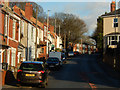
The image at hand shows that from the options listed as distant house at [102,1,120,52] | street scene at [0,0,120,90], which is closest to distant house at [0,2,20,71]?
street scene at [0,0,120,90]

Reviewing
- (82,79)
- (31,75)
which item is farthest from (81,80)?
(31,75)

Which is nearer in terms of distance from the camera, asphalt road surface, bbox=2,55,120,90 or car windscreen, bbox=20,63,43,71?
car windscreen, bbox=20,63,43,71

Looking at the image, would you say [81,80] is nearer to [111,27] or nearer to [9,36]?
[9,36]

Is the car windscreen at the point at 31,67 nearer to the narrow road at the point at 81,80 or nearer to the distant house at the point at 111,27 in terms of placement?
the narrow road at the point at 81,80

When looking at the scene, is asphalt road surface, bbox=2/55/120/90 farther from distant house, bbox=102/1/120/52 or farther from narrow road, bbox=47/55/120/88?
distant house, bbox=102/1/120/52

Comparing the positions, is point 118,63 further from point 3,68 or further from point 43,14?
point 43,14

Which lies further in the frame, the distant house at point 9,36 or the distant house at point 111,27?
the distant house at point 111,27

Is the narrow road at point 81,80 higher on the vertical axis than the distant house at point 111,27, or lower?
lower

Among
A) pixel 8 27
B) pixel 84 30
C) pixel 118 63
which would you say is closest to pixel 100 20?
pixel 84 30

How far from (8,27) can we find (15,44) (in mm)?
3601

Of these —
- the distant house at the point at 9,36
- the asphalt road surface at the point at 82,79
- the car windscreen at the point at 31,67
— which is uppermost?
the distant house at the point at 9,36

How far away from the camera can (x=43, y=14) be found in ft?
214

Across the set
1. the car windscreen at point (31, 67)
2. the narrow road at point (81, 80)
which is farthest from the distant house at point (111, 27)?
the car windscreen at point (31, 67)

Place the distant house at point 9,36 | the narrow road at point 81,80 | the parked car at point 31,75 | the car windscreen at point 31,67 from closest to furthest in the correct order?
the parked car at point 31,75 < the car windscreen at point 31,67 < the narrow road at point 81,80 < the distant house at point 9,36
